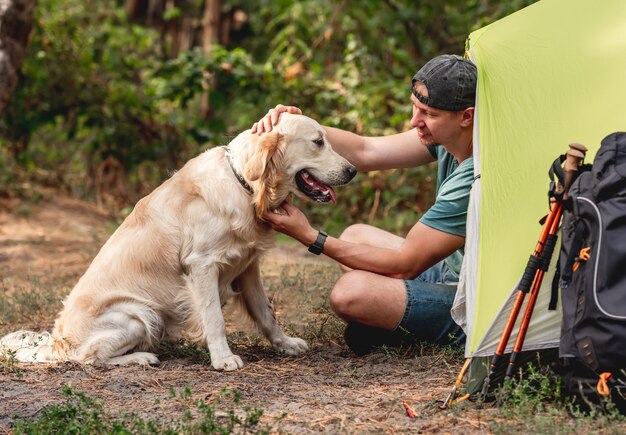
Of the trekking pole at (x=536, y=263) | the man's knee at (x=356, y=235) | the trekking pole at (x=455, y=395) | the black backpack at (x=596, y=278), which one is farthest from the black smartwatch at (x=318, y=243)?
the black backpack at (x=596, y=278)

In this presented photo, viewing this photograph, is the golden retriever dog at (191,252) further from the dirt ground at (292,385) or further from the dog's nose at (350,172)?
the dirt ground at (292,385)

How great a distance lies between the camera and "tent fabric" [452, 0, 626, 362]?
341 cm

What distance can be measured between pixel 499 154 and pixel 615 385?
115 cm

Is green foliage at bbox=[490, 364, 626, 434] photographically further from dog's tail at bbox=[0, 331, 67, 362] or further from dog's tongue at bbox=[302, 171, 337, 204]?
dog's tail at bbox=[0, 331, 67, 362]

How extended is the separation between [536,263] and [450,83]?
3.40 feet

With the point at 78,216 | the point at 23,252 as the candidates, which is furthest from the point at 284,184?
the point at 78,216

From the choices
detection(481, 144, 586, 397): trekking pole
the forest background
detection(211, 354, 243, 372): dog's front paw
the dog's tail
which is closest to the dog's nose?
detection(211, 354, 243, 372): dog's front paw

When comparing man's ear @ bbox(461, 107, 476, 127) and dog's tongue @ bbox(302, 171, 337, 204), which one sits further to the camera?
dog's tongue @ bbox(302, 171, 337, 204)

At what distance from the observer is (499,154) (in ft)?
11.8

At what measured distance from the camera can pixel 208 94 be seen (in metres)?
8.96

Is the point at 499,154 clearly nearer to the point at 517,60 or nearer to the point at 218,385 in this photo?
the point at 517,60

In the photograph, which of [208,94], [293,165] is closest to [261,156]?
[293,165]

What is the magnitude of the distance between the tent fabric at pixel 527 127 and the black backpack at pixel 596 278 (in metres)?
0.31

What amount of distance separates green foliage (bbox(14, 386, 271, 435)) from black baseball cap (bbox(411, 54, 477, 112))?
1.71 m
